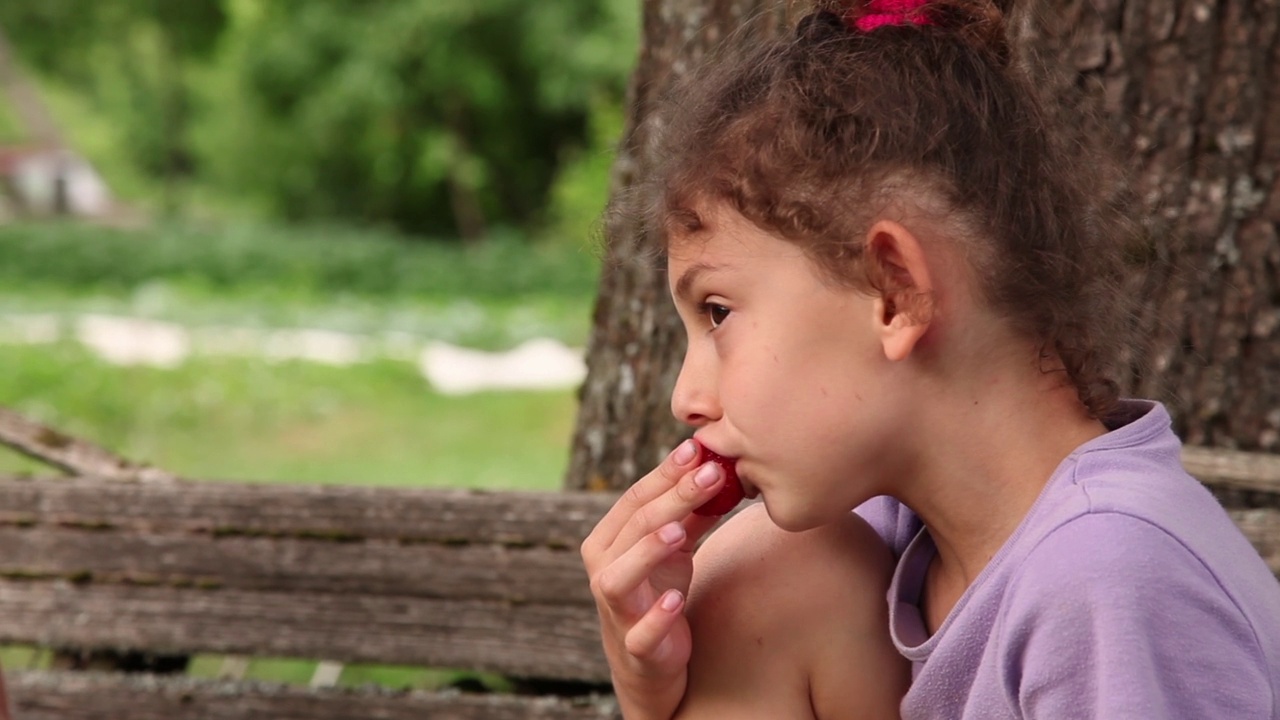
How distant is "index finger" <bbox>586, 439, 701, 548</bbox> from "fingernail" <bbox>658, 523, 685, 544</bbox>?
0.06 metres

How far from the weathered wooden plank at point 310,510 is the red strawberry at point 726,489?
66 centimetres

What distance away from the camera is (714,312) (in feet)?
5.49

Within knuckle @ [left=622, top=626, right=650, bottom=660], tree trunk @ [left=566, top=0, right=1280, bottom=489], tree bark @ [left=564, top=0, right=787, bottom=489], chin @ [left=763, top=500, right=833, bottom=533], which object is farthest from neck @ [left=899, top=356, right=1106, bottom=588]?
tree bark @ [left=564, top=0, right=787, bottom=489]

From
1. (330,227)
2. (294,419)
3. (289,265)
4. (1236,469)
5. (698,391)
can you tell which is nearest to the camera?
(698,391)

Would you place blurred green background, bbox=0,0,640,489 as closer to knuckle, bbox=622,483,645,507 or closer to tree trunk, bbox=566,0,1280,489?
knuckle, bbox=622,483,645,507

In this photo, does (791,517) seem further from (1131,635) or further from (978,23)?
(978,23)

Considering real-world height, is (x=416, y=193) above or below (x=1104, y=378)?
below

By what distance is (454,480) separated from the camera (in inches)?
231

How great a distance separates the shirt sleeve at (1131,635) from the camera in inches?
53.4

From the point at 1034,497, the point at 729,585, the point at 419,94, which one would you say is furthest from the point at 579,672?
the point at 419,94

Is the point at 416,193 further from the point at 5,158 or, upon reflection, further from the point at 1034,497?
the point at 1034,497

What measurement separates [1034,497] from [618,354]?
1222 mm

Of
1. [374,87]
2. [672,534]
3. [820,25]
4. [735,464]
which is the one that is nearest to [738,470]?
[735,464]

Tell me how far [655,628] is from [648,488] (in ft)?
0.60
